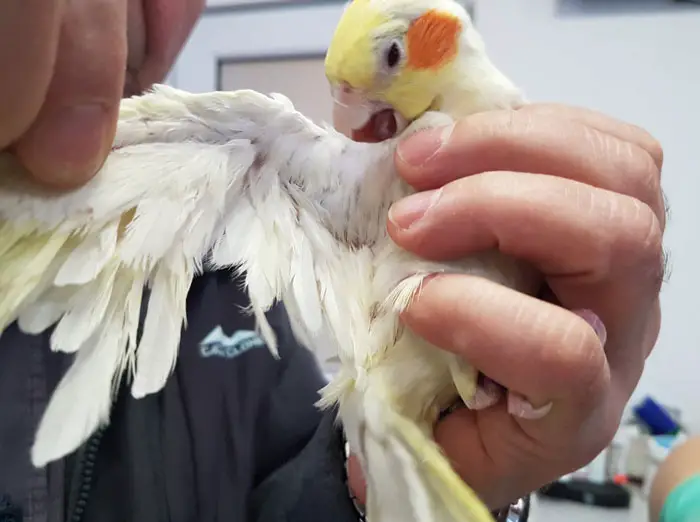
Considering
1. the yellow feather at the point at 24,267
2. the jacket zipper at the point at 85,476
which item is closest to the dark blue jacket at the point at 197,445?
the jacket zipper at the point at 85,476

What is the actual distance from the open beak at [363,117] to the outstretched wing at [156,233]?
0.04 meters

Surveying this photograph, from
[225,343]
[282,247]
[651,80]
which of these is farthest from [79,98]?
[651,80]

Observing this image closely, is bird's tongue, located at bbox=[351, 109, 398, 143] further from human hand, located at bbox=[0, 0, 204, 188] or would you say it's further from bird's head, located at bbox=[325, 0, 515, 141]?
human hand, located at bbox=[0, 0, 204, 188]

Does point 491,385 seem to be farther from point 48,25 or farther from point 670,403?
point 670,403

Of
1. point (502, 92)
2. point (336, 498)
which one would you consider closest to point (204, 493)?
point (336, 498)

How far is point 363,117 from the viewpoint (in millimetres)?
395

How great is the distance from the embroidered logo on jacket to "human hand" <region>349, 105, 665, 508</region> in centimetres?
18

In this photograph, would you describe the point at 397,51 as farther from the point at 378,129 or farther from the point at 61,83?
the point at 61,83

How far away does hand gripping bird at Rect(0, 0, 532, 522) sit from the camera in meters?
0.28

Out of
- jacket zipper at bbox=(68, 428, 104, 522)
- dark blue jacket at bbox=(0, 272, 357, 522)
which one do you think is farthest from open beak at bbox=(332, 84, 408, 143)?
jacket zipper at bbox=(68, 428, 104, 522)

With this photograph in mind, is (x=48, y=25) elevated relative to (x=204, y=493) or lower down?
elevated

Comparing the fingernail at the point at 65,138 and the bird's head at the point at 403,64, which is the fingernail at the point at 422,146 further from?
the fingernail at the point at 65,138

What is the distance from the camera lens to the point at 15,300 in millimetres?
277

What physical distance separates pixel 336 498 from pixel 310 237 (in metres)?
0.21
